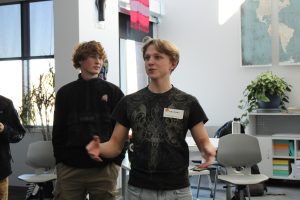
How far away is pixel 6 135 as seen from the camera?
9.64 ft

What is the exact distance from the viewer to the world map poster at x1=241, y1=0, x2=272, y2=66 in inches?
246

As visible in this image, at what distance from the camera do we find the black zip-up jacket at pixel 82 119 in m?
2.43

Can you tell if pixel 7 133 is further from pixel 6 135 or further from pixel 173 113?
pixel 173 113

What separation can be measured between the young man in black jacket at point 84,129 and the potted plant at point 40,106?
3.00m

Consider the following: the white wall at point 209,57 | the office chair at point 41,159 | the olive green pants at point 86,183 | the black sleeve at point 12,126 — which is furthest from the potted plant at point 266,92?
the olive green pants at point 86,183

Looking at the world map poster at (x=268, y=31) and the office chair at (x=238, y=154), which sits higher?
the world map poster at (x=268, y=31)

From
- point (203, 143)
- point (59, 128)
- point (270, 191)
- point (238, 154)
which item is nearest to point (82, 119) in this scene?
point (59, 128)

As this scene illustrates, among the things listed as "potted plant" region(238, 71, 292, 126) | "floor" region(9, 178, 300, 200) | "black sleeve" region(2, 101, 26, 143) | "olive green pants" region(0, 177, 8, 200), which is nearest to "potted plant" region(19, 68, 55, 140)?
"floor" region(9, 178, 300, 200)

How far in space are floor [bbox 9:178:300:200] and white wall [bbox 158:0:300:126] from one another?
4.07 ft

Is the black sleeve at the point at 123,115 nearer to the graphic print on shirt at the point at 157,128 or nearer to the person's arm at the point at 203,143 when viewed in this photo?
the graphic print on shirt at the point at 157,128

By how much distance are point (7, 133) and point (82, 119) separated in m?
0.79

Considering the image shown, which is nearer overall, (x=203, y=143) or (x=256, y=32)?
(x=203, y=143)

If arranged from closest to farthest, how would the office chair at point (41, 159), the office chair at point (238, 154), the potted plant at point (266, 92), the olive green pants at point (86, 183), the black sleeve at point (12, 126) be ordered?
the olive green pants at point (86, 183) → the black sleeve at point (12, 126) → the office chair at point (41, 159) → the office chair at point (238, 154) → the potted plant at point (266, 92)

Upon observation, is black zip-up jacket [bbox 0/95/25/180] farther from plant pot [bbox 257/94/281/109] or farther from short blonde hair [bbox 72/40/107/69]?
plant pot [bbox 257/94/281/109]
